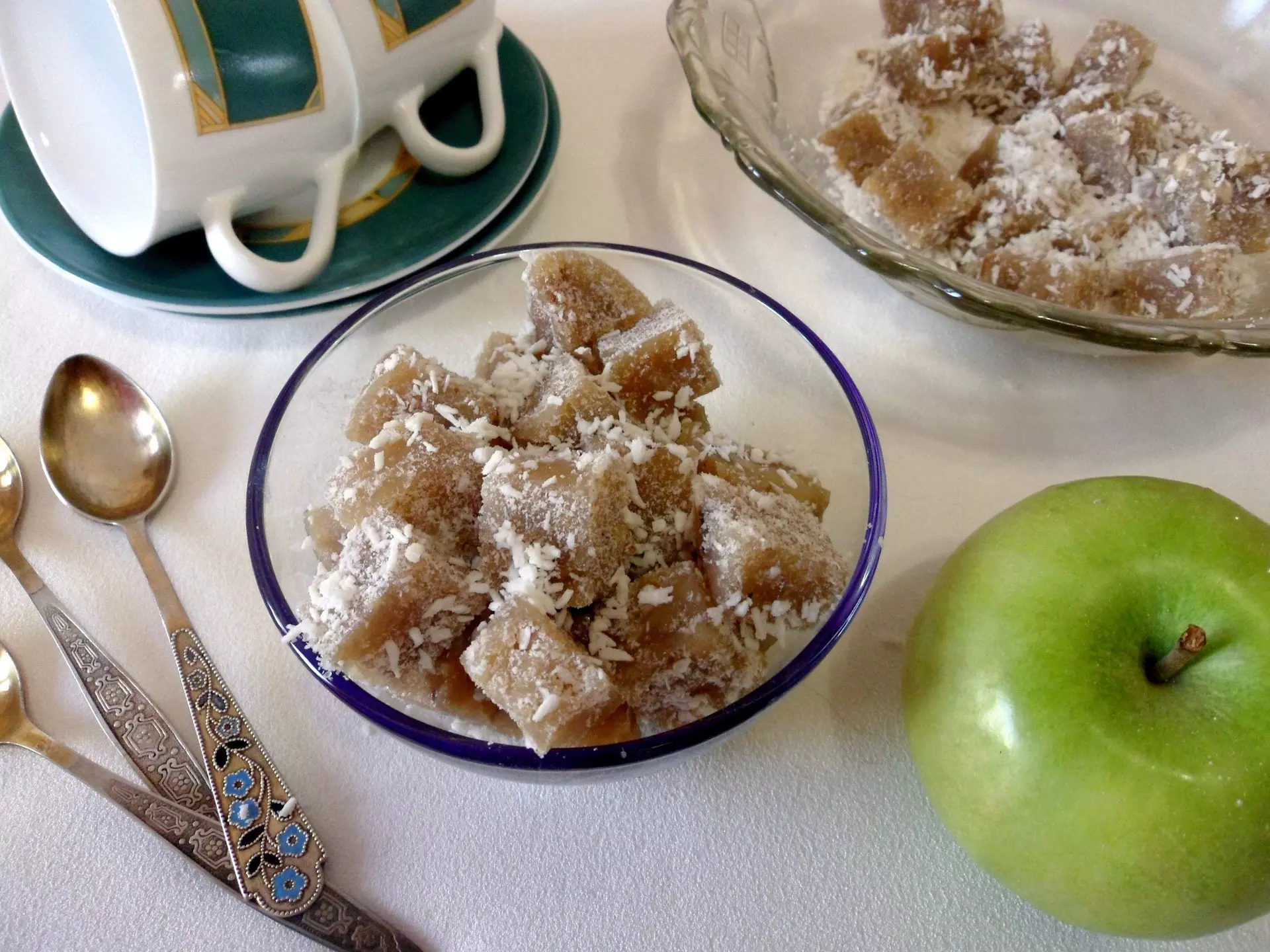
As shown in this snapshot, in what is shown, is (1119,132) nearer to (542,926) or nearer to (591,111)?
(591,111)

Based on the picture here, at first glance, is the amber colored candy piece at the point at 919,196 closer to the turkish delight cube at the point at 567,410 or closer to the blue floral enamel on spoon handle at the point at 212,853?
the turkish delight cube at the point at 567,410

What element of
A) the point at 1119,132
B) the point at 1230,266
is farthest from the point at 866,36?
the point at 1230,266

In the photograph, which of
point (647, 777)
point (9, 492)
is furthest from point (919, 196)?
point (9, 492)

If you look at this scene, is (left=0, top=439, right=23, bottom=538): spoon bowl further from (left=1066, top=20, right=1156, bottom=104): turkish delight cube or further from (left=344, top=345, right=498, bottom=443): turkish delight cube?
(left=1066, top=20, right=1156, bottom=104): turkish delight cube

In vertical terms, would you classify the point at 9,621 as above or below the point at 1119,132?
below

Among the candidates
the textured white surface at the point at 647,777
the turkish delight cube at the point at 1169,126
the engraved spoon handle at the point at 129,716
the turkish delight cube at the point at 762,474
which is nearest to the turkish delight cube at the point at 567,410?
the turkish delight cube at the point at 762,474

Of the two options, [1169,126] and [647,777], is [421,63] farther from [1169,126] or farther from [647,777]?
[1169,126]
